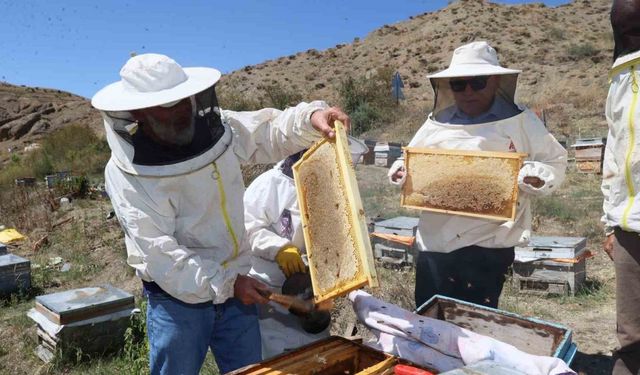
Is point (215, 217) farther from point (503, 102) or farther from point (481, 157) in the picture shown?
point (503, 102)

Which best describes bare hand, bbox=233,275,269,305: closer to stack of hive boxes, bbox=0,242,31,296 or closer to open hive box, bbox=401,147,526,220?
open hive box, bbox=401,147,526,220

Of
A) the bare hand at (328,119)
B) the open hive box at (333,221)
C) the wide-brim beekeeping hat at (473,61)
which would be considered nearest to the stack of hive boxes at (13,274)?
the open hive box at (333,221)

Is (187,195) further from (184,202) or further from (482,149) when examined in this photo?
(482,149)

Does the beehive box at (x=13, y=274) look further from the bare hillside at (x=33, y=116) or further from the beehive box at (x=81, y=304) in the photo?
the bare hillside at (x=33, y=116)

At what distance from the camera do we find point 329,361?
5.95 ft

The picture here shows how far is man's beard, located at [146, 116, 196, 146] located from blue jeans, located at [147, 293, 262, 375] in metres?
0.69

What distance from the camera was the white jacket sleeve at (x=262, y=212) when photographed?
107 inches

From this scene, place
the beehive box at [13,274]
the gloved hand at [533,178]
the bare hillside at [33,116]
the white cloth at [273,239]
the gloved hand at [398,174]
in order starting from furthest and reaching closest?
the bare hillside at [33,116], the beehive box at [13,274], the gloved hand at [398,174], the gloved hand at [533,178], the white cloth at [273,239]

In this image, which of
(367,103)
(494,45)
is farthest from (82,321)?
(494,45)

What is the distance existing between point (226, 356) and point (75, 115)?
1495 inches

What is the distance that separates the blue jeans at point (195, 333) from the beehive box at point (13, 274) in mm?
→ 4926

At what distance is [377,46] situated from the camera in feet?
138

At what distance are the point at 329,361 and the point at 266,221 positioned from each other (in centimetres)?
114

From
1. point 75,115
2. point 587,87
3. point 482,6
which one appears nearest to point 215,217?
point 587,87
